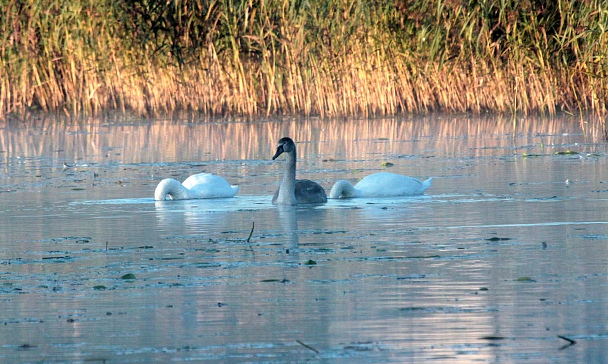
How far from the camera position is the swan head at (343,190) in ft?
33.8

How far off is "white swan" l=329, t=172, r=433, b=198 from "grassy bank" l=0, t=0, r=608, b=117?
7.79 m

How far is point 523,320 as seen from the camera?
5254mm

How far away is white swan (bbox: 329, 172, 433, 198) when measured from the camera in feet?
34.0

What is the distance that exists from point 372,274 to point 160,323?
143cm

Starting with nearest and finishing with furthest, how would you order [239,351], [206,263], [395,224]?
[239,351]
[206,263]
[395,224]

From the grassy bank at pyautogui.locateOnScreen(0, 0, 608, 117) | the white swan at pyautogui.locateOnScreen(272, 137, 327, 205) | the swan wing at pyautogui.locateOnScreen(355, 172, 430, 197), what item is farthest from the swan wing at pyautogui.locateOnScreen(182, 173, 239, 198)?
the grassy bank at pyautogui.locateOnScreen(0, 0, 608, 117)

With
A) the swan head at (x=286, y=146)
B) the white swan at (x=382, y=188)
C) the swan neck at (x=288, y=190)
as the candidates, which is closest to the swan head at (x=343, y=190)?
the white swan at (x=382, y=188)

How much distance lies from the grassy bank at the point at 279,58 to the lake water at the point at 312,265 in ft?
15.7

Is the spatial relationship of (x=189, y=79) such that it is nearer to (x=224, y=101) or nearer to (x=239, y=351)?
(x=224, y=101)

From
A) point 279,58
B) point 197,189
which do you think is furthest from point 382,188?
point 279,58

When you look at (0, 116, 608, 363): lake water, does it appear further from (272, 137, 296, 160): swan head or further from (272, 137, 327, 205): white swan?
(272, 137, 296, 160): swan head

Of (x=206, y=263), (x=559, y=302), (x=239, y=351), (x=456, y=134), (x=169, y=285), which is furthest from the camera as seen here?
(x=456, y=134)

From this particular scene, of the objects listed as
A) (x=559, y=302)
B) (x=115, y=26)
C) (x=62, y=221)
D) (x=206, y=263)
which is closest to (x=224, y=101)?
(x=115, y=26)

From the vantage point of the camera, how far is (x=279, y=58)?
1919 centimetres
